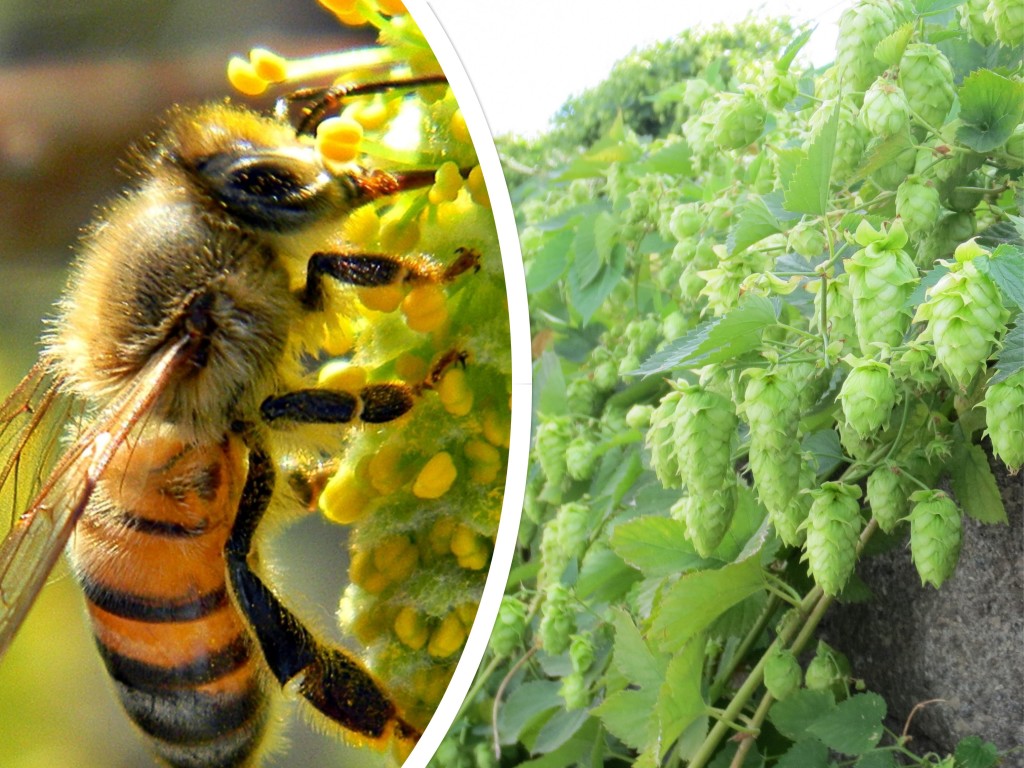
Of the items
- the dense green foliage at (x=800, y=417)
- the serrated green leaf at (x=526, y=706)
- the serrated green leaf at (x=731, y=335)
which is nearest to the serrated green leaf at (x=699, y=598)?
the dense green foliage at (x=800, y=417)

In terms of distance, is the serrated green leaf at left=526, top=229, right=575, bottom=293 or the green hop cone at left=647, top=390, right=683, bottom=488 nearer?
the green hop cone at left=647, top=390, right=683, bottom=488

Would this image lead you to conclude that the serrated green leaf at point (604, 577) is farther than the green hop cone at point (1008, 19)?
Yes

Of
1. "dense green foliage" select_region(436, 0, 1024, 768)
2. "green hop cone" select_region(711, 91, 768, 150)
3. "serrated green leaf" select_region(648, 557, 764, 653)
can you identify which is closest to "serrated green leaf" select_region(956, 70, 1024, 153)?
"dense green foliage" select_region(436, 0, 1024, 768)

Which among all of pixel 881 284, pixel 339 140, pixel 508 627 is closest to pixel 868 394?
pixel 881 284

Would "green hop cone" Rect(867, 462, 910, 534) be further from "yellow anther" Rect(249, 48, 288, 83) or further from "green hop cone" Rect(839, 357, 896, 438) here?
"yellow anther" Rect(249, 48, 288, 83)

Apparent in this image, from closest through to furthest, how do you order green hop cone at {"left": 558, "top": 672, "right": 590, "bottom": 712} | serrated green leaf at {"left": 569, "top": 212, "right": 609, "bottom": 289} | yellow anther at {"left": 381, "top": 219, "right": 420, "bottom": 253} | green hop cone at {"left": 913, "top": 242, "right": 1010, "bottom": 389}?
green hop cone at {"left": 913, "top": 242, "right": 1010, "bottom": 389}
yellow anther at {"left": 381, "top": 219, "right": 420, "bottom": 253}
green hop cone at {"left": 558, "top": 672, "right": 590, "bottom": 712}
serrated green leaf at {"left": 569, "top": 212, "right": 609, "bottom": 289}

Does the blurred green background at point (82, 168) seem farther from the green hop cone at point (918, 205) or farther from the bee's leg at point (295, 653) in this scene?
the green hop cone at point (918, 205)

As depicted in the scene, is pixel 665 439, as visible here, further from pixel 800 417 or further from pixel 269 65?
pixel 269 65

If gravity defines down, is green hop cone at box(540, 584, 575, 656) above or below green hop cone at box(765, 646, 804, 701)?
below
